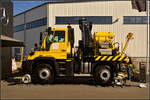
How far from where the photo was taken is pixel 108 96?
32.9 ft

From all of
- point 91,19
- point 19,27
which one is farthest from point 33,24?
point 91,19

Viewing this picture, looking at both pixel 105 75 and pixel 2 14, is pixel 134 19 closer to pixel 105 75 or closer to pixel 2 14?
pixel 2 14

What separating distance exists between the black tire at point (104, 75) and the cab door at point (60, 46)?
189cm

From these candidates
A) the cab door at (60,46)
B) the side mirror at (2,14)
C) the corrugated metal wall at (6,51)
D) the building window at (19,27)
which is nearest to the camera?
the cab door at (60,46)

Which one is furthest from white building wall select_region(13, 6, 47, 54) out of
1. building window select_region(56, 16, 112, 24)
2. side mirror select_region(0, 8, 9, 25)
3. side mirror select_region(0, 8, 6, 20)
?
side mirror select_region(0, 8, 6, 20)

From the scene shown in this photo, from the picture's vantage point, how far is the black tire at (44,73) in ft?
42.9

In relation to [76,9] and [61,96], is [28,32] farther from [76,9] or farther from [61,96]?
[61,96]

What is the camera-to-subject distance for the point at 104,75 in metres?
13.1

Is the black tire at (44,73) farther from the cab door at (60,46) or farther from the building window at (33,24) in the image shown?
the building window at (33,24)

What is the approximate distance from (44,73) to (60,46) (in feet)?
5.27

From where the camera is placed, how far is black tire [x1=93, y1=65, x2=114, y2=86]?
1305 cm

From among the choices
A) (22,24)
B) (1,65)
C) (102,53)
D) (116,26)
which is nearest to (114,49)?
(102,53)

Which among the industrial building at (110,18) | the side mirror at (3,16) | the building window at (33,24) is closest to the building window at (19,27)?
the building window at (33,24)

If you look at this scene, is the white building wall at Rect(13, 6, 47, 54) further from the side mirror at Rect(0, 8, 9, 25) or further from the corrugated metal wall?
the side mirror at Rect(0, 8, 9, 25)
